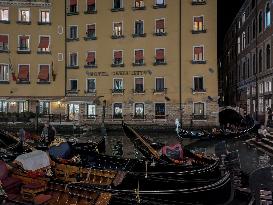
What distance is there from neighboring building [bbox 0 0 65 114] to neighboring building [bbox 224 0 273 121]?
14.8m

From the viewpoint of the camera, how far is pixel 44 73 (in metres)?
31.8

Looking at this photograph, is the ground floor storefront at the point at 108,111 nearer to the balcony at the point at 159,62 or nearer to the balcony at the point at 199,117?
the balcony at the point at 199,117

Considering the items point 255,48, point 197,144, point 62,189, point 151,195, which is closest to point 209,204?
point 151,195

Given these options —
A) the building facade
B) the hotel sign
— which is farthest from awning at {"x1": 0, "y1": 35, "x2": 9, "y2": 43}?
the hotel sign

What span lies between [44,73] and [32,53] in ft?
6.16

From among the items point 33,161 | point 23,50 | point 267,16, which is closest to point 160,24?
point 267,16

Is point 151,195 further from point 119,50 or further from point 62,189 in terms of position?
point 119,50

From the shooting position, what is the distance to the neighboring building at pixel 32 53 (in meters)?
31.7

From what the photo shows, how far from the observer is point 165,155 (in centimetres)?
1094

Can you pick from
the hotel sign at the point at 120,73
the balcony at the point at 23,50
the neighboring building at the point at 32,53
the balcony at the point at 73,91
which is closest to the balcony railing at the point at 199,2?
the hotel sign at the point at 120,73

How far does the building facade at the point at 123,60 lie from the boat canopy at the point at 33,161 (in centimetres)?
2181

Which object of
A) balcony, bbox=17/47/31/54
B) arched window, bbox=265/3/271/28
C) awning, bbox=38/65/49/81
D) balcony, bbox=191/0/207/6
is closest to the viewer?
arched window, bbox=265/3/271/28

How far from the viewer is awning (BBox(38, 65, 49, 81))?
1249 inches

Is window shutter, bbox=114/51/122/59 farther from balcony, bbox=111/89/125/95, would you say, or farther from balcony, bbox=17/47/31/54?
balcony, bbox=17/47/31/54
